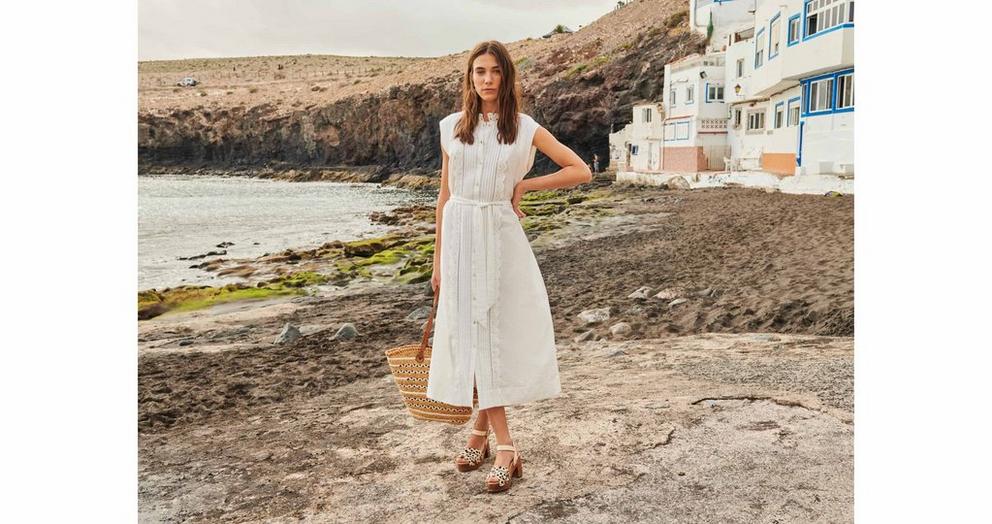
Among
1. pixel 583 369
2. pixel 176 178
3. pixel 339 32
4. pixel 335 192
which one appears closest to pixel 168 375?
pixel 583 369

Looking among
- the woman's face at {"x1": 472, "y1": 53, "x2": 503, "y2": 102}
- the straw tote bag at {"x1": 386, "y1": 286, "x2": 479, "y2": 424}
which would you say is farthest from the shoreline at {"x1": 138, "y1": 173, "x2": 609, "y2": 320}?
the woman's face at {"x1": 472, "y1": 53, "x2": 503, "y2": 102}

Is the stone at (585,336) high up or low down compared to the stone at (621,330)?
down

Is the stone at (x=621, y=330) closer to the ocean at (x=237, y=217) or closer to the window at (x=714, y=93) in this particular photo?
the window at (x=714, y=93)

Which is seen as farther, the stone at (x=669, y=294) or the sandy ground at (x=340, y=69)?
the sandy ground at (x=340, y=69)

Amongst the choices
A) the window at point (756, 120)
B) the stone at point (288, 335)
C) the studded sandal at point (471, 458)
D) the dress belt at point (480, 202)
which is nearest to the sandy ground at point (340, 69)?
the window at point (756, 120)

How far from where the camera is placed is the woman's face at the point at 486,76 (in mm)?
2047

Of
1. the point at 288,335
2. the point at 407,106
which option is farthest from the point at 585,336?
the point at 407,106

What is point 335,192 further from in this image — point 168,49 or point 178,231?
point 168,49

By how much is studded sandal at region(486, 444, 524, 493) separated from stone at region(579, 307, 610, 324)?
2.81m

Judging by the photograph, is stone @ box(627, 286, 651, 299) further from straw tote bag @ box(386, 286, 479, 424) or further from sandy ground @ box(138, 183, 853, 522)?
straw tote bag @ box(386, 286, 479, 424)

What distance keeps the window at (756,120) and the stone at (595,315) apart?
1.74m

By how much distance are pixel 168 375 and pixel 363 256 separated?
288 centimetres

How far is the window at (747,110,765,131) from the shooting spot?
17.8 ft

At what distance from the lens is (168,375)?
14.7ft
